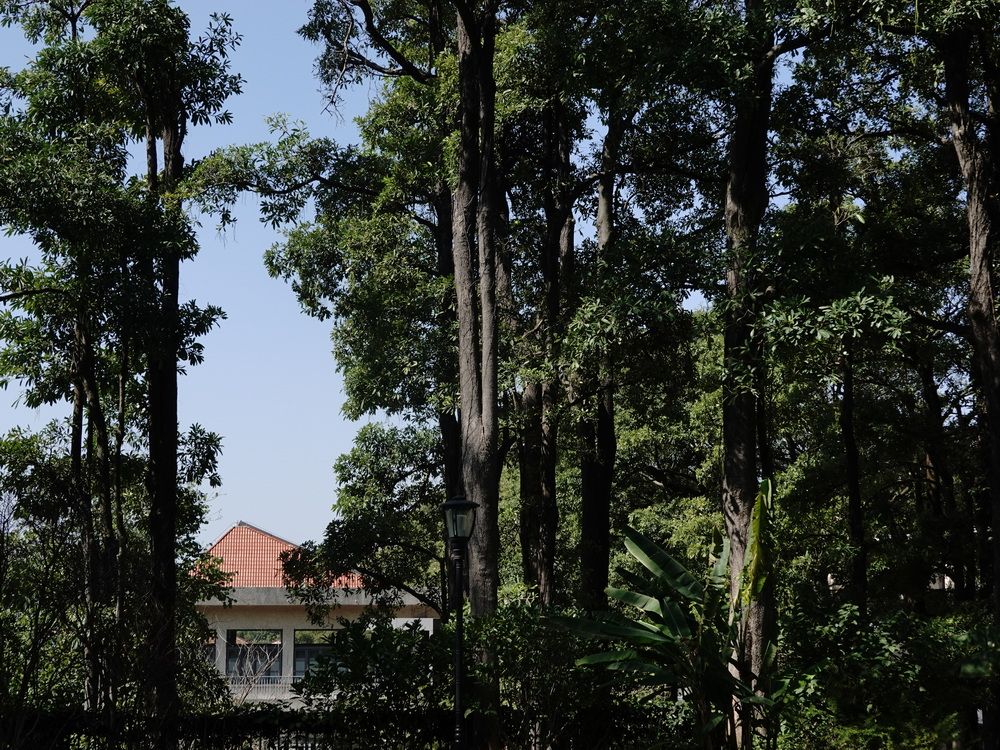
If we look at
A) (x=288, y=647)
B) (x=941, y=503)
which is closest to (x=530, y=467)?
(x=941, y=503)

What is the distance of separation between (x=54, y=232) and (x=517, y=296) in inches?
298

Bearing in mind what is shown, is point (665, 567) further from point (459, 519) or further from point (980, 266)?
point (980, 266)

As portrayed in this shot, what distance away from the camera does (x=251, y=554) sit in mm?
36125

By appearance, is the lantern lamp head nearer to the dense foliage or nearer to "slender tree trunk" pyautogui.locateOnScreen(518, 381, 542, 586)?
the dense foliage

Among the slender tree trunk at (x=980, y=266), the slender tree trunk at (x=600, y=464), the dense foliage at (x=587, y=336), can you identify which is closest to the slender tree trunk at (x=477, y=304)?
the dense foliage at (x=587, y=336)

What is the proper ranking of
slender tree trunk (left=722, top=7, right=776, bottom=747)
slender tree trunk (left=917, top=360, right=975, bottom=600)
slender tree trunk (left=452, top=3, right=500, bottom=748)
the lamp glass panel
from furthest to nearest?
slender tree trunk (left=917, top=360, right=975, bottom=600), slender tree trunk (left=452, top=3, right=500, bottom=748), slender tree trunk (left=722, top=7, right=776, bottom=747), the lamp glass panel

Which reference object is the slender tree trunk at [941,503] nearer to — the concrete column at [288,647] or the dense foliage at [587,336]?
the dense foliage at [587,336]

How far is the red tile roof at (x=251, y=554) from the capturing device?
3459 centimetres

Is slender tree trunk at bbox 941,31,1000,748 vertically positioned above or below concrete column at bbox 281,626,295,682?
above

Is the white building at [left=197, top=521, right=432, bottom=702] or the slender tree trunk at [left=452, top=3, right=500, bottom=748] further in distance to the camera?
the white building at [left=197, top=521, right=432, bottom=702]

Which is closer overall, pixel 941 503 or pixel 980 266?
pixel 980 266

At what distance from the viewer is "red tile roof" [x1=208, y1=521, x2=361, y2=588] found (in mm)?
34594

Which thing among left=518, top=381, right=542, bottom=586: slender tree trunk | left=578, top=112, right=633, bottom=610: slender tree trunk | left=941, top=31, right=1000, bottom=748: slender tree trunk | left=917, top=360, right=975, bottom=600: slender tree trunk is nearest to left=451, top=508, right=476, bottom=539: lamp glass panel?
left=578, top=112, right=633, bottom=610: slender tree trunk

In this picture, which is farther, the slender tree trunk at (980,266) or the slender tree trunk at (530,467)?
the slender tree trunk at (530,467)
